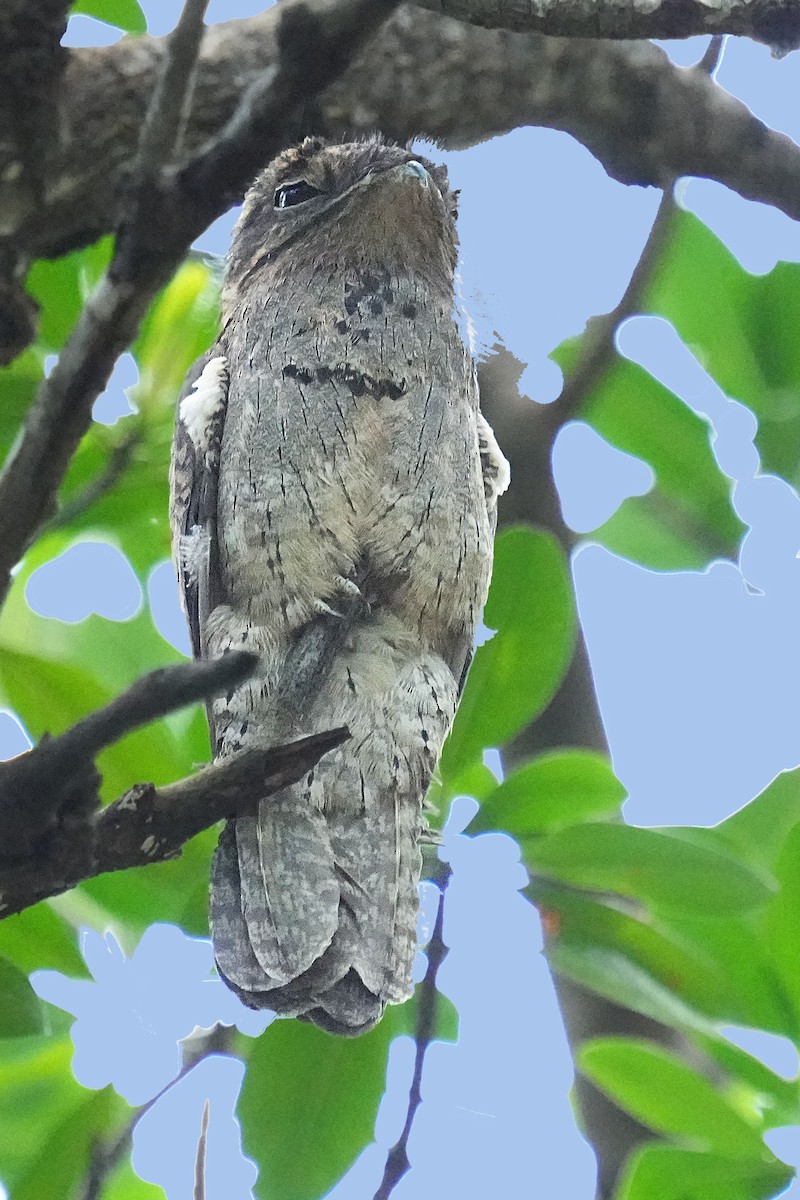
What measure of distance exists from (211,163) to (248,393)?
0.91 m

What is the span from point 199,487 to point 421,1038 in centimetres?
80

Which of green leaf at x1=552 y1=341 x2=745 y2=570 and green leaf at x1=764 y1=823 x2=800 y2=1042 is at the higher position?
green leaf at x1=552 y1=341 x2=745 y2=570

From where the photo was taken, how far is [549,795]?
65.2 inches

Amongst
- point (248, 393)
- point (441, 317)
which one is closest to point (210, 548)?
point (248, 393)

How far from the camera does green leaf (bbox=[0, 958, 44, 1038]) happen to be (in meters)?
1.52

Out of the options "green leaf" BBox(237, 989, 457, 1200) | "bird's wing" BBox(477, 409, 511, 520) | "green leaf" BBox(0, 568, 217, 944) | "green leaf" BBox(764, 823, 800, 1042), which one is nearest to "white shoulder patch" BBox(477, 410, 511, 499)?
"bird's wing" BBox(477, 409, 511, 520)

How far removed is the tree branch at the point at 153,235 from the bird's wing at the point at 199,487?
30.8 inches

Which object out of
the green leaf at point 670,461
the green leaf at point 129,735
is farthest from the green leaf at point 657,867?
the green leaf at point 670,461

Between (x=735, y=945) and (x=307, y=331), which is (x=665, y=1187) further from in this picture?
(x=307, y=331)

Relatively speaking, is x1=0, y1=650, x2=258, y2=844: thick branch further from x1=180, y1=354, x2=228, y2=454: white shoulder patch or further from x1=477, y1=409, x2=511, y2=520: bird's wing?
x1=477, y1=409, x2=511, y2=520: bird's wing

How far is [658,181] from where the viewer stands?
7.38ft

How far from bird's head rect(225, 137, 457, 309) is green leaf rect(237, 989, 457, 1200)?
1.08 m

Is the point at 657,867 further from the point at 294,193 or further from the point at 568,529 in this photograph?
the point at 294,193

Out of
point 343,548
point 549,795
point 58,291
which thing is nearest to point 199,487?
point 343,548
